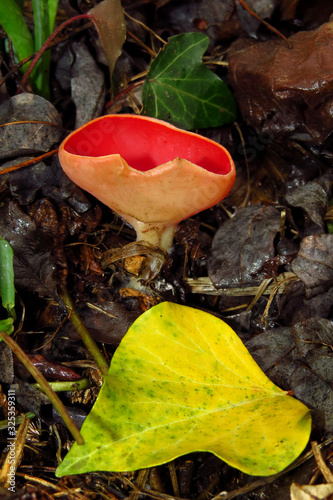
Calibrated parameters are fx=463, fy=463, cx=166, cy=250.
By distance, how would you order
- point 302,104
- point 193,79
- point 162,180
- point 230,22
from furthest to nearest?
point 230,22 → point 193,79 → point 302,104 → point 162,180

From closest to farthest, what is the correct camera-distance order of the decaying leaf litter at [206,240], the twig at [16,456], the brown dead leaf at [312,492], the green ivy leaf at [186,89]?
the brown dead leaf at [312,492]
the twig at [16,456]
the decaying leaf litter at [206,240]
the green ivy leaf at [186,89]

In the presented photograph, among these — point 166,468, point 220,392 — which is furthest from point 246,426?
point 166,468

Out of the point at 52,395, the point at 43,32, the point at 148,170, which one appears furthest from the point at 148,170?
the point at 43,32

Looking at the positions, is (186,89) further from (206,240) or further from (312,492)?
(312,492)

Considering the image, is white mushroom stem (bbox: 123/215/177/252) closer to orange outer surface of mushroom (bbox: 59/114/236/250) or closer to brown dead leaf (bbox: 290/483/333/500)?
orange outer surface of mushroom (bbox: 59/114/236/250)

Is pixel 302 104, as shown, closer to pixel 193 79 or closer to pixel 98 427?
pixel 193 79

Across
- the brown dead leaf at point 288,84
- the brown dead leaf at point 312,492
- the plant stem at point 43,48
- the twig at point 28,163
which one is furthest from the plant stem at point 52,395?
the brown dead leaf at point 288,84

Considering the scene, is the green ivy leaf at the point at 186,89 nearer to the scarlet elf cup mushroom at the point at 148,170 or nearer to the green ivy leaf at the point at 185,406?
the scarlet elf cup mushroom at the point at 148,170
